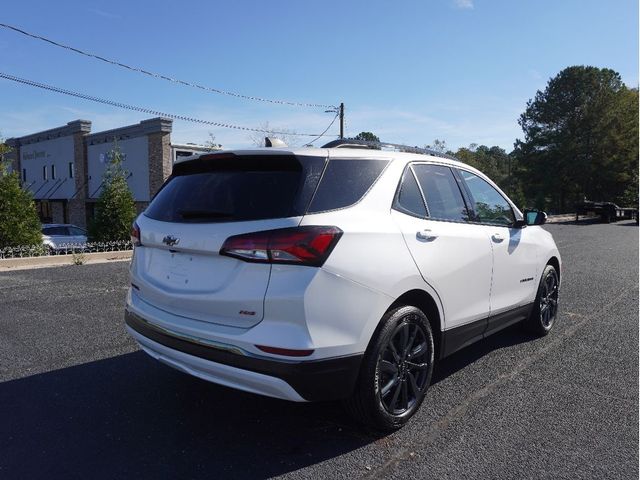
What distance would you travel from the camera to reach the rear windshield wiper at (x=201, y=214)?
117 inches

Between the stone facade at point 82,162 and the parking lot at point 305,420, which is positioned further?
the stone facade at point 82,162

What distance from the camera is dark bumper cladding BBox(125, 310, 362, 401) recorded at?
8.77ft

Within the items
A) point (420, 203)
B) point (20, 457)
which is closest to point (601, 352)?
point (420, 203)

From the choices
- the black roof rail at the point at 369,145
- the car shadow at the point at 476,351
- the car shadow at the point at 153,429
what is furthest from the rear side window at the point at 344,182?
the car shadow at the point at 476,351

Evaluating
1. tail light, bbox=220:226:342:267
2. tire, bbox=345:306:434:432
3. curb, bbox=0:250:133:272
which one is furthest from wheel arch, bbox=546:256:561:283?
curb, bbox=0:250:133:272

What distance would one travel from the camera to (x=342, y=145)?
3668mm

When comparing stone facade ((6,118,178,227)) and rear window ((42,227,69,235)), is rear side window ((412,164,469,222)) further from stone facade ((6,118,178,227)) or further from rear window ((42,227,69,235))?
stone facade ((6,118,178,227))

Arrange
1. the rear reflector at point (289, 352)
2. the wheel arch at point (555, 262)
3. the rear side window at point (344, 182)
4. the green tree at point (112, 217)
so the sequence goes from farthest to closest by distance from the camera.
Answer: the green tree at point (112, 217) → the wheel arch at point (555, 262) → the rear side window at point (344, 182) → the rear reflector at point (289, 352)

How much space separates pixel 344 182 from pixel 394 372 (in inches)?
48.1

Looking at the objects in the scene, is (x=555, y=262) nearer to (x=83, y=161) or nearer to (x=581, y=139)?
(x=83, y=161)

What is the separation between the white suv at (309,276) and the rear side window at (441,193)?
0.7 inches

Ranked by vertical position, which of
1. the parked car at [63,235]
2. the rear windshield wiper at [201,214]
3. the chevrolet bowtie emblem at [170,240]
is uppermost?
the rear windshield wiper at [201,214]

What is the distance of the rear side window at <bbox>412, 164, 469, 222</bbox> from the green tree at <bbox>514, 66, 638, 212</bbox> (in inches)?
1722

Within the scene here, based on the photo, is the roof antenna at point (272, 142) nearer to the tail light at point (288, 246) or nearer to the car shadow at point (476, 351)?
the tail light at point (288, 246)
